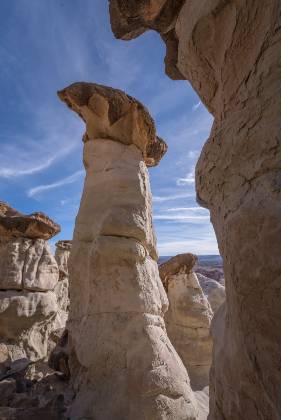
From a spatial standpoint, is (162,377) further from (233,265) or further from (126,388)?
(233,265)

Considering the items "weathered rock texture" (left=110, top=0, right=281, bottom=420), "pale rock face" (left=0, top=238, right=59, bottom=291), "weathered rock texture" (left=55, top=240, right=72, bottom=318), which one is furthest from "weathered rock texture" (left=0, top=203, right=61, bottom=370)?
"weathered rock texture" (left=110, top=0, right=281, bottom=420)

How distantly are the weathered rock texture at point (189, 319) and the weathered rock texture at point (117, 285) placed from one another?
9.02ft

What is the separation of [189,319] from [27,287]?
285cm

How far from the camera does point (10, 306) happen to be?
164 inches

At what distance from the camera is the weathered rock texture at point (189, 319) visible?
509cm

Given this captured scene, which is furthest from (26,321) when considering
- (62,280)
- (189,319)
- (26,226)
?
(62,280)

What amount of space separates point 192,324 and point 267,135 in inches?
201

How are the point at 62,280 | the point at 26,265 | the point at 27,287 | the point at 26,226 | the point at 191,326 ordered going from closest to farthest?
the point at 27,287 < the point at 26,265 < the point at 26,226 < the point at 191,326 < the point at 62,280

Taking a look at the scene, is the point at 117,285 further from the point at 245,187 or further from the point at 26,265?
the point at 26,265

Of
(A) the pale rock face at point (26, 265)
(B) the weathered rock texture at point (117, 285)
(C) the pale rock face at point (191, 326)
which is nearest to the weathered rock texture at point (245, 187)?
(B) the weathered rock texture at point (117, 285)

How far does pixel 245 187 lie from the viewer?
758 mm

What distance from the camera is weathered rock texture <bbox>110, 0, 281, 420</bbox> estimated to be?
0.66m

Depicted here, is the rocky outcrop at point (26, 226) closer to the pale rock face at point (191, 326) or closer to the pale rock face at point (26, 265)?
the pale rock face at point (26, 265)

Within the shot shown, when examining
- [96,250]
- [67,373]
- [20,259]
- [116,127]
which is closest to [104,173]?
[116,127]
